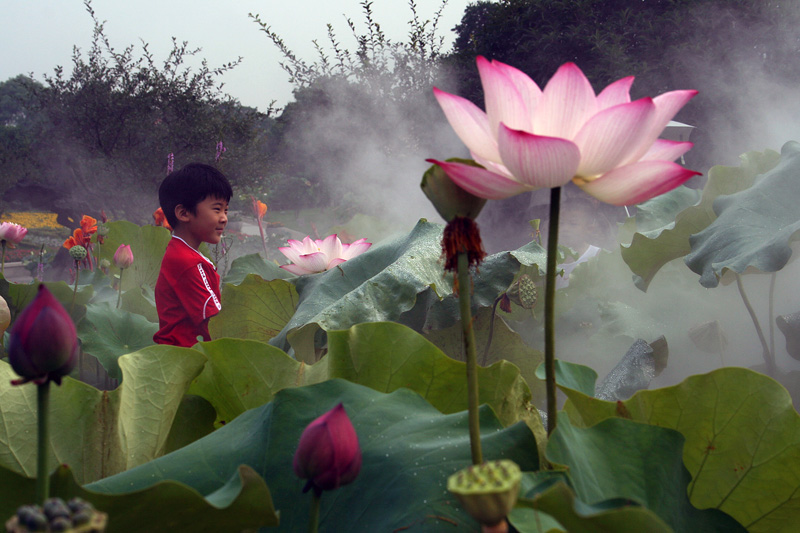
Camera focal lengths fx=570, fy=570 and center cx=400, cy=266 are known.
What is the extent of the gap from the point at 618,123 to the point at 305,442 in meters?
0.24

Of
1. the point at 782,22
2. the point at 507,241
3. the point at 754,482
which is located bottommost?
the point at 754,482

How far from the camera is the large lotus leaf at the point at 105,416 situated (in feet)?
1.63

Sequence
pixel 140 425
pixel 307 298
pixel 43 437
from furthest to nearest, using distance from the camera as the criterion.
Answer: pixel 307 298
pixel 140 425
pixel 43 437

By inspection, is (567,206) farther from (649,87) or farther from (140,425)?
(140,425)

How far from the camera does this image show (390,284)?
1.10 meters

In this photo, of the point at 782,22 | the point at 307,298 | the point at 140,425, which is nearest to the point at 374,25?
the point at 782,22

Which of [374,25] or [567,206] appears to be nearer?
[567,206]

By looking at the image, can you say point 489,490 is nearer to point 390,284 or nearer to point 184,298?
point 390,284

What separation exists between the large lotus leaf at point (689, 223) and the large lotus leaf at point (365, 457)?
113cm

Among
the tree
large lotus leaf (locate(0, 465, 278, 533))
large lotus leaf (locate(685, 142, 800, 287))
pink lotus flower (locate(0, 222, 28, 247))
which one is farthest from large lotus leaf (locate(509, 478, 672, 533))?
the tree

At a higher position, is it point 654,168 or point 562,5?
point 562,5

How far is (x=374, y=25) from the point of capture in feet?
18.8

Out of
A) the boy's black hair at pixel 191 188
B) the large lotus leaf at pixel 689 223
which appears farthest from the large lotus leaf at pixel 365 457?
the boy's black hair at pixel 191 188

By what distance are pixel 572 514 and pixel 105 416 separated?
1.38 feet
